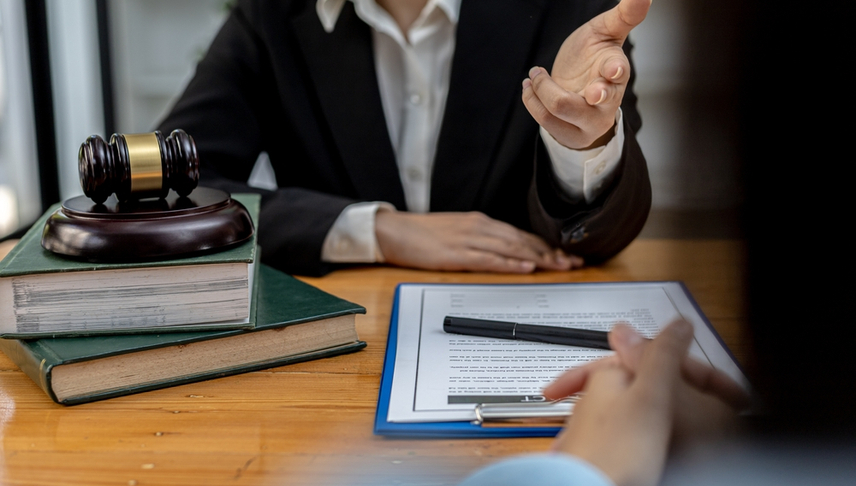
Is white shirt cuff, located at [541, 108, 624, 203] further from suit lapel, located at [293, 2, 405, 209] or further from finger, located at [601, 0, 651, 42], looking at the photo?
suit lapel, located at [293, 2, 405, 209]

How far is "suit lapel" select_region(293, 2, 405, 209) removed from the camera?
2.58 ft

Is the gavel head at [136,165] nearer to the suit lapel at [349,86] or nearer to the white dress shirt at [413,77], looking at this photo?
the white dress shirt at [413,77]

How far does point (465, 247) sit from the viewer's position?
0.63 meters

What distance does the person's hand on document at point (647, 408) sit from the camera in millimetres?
177

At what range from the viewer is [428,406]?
316 mm

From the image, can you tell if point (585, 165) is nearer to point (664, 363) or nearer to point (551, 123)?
point (551, 123)

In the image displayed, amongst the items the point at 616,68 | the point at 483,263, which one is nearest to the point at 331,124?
the point at 483,263

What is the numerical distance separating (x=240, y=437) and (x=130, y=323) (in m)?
0.10

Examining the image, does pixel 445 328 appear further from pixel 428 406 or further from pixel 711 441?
pixel 711 441

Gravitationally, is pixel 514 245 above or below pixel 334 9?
below

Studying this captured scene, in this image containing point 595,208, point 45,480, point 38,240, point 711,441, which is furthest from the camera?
point 595,208

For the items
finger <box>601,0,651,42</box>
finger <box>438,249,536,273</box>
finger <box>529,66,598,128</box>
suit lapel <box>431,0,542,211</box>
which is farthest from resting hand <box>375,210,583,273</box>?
finger <box>601,0,651,42</box>

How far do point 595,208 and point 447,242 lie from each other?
0.15 meters

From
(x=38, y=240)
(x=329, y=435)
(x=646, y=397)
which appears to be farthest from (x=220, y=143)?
(x=646, y=397)
